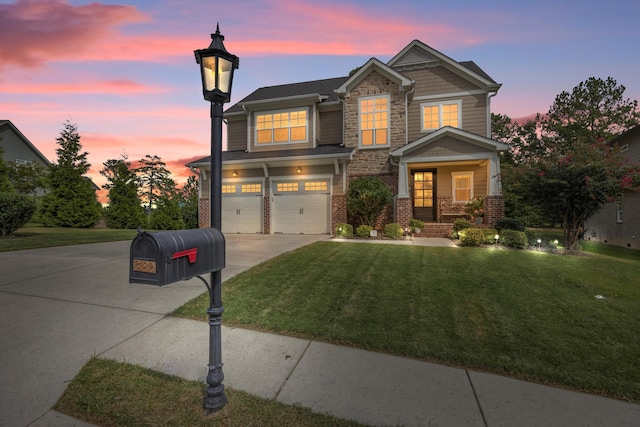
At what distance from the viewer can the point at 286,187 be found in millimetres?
14711

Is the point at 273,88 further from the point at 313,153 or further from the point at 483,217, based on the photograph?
the point at 483,217

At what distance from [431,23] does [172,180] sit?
110ft

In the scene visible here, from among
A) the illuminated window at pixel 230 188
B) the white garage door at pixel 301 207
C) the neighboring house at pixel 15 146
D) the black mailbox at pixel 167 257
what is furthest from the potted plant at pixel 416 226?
the neighboring house at pixel 15 146

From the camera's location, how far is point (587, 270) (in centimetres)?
684

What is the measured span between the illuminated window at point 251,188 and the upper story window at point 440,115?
938 cm

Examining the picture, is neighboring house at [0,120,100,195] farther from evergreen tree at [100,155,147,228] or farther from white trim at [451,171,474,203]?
white trim at [451,171,474,203]

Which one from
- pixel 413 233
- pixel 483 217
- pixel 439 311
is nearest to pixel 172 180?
pixel 413 233

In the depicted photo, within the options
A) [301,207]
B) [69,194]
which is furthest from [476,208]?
[69,194]

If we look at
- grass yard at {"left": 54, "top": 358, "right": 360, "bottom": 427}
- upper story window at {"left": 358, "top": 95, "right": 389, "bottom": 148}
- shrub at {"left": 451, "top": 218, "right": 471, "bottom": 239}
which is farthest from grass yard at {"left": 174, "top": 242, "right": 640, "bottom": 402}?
upper story window at {"left": 358, "top": 95, "right": 389, "bottom": 148}

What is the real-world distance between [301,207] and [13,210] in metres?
11.6

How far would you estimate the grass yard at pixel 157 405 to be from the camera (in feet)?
7.02

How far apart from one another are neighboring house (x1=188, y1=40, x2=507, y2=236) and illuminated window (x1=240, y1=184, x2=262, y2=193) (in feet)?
0.18

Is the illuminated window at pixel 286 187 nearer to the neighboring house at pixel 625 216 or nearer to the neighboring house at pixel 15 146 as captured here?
the neighboring house at pixel 625 216

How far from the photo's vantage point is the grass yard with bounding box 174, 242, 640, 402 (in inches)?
118
